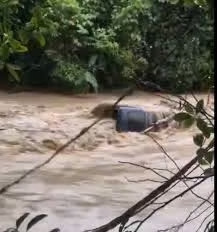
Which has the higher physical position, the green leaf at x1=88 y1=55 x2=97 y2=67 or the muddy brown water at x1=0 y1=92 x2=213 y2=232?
the green leaf at x1=88 y1=55 x2=97 y2=67

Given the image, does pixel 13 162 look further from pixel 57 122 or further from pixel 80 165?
pixel 57 122

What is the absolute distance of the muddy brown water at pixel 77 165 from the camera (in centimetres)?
538

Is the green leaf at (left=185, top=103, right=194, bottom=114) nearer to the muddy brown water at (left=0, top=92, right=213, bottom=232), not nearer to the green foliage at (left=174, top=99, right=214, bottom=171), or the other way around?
the green foliage at (left=174, top=99, right=214, bottom=171)

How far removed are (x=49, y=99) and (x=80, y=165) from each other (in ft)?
13.5

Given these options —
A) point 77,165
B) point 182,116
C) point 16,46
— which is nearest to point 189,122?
point 182,116

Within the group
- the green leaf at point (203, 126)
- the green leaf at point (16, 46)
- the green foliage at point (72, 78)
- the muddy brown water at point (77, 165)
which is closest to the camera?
the green leaf at point (203, 126)

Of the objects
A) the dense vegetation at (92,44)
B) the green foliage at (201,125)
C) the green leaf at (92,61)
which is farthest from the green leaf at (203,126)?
the green leaf at (92,61)

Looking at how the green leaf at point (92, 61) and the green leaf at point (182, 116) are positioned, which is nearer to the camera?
the green leaf at point (182, 116)

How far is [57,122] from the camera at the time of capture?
920 centimetres

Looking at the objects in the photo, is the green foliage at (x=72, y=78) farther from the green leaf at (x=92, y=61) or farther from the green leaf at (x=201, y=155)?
the green leaf at (x=201, y=155)

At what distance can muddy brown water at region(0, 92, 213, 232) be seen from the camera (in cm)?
538

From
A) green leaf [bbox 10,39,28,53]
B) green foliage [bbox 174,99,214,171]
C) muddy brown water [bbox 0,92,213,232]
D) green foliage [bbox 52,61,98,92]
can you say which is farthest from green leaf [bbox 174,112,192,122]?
green foliage [bbox 52,61,98,92]

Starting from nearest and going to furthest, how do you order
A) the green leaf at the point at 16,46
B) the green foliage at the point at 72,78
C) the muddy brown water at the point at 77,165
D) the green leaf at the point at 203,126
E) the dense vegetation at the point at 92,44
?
1. the green leaf at the point at 203,126
2. the green leaf at the point at 16,46
3. the muddy brown water at the point at 77,165
4. the green foliage at the point at 72,78
5. the dense vegetation at the point at 92,44

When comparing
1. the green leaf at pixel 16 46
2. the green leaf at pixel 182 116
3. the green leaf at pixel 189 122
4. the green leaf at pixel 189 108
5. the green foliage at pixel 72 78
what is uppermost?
the green leaf at pixel 16 46
